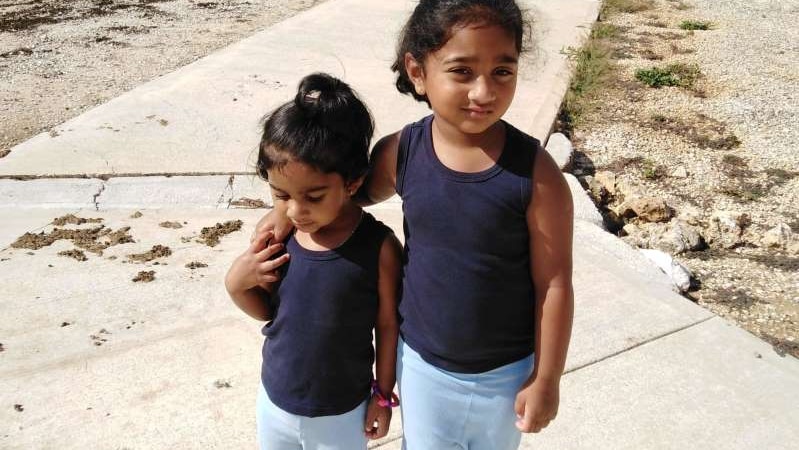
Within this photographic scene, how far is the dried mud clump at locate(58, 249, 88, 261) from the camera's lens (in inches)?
132

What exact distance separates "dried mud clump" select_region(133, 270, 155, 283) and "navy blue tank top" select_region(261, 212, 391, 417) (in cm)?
164

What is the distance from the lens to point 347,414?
5.71 ft

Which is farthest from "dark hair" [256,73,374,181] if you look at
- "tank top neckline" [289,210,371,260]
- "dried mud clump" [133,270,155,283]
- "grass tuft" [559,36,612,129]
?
"grass tuft" [559,36,612,129]

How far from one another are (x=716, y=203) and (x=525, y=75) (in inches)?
74.1

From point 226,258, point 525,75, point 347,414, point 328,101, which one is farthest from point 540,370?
point 525,75

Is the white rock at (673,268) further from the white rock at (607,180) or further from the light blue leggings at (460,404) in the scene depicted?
the light blue leggings at (460,404)

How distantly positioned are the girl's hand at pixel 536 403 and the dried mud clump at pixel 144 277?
205cm

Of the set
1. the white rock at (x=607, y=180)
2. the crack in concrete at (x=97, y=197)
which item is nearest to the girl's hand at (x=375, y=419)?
the crack in concrete at (x=97, y=197)

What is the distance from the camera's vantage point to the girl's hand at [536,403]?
158 cm

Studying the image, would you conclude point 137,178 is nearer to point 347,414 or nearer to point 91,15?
point 347,414

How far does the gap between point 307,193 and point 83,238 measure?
232 cm

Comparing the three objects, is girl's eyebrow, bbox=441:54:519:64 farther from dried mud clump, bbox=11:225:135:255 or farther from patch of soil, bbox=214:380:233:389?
dried mud clump, bbox=11:225:135:255

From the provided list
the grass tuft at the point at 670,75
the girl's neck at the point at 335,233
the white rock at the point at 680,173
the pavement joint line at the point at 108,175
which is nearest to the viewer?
the girl's neck at the point at 335,233

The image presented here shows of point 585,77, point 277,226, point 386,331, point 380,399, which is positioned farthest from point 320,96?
point 585,77
